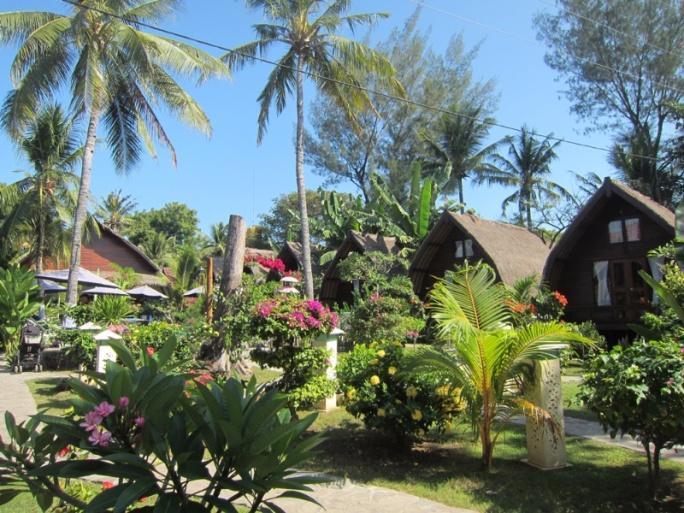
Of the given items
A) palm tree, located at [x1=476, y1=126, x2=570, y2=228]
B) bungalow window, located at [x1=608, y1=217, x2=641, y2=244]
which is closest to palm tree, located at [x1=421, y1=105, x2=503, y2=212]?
palm tree, located at [x1=476, y1=126, x2=570, y2=228]

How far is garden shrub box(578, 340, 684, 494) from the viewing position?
4121 millimetres

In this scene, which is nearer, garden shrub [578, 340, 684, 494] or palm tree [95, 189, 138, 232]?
garden shrub [578, 340, 684, 494]

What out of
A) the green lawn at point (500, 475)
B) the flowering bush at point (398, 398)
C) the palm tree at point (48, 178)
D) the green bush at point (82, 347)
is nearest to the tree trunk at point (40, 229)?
the palm tree at point (48, 178)

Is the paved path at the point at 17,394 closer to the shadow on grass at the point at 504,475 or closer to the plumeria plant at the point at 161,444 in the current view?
the shadow on grass at the point at 504,475

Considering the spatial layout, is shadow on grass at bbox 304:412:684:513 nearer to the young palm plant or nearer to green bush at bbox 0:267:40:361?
the young palm plant

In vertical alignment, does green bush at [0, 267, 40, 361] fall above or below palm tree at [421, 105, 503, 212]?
below

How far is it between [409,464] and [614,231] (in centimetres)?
1336

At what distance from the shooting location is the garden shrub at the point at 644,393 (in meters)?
4.12

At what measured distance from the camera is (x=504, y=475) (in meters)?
5.10

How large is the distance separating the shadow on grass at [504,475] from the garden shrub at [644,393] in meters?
0.44

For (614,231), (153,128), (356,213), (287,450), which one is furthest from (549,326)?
(356,213)

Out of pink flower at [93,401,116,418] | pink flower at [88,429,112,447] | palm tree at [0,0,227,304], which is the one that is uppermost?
palm tree at [0,0,227,304]

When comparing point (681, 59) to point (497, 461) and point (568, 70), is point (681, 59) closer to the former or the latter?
point (568, 70)

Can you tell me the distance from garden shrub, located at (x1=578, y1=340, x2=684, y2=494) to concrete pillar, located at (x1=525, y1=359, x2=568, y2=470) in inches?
29.3
